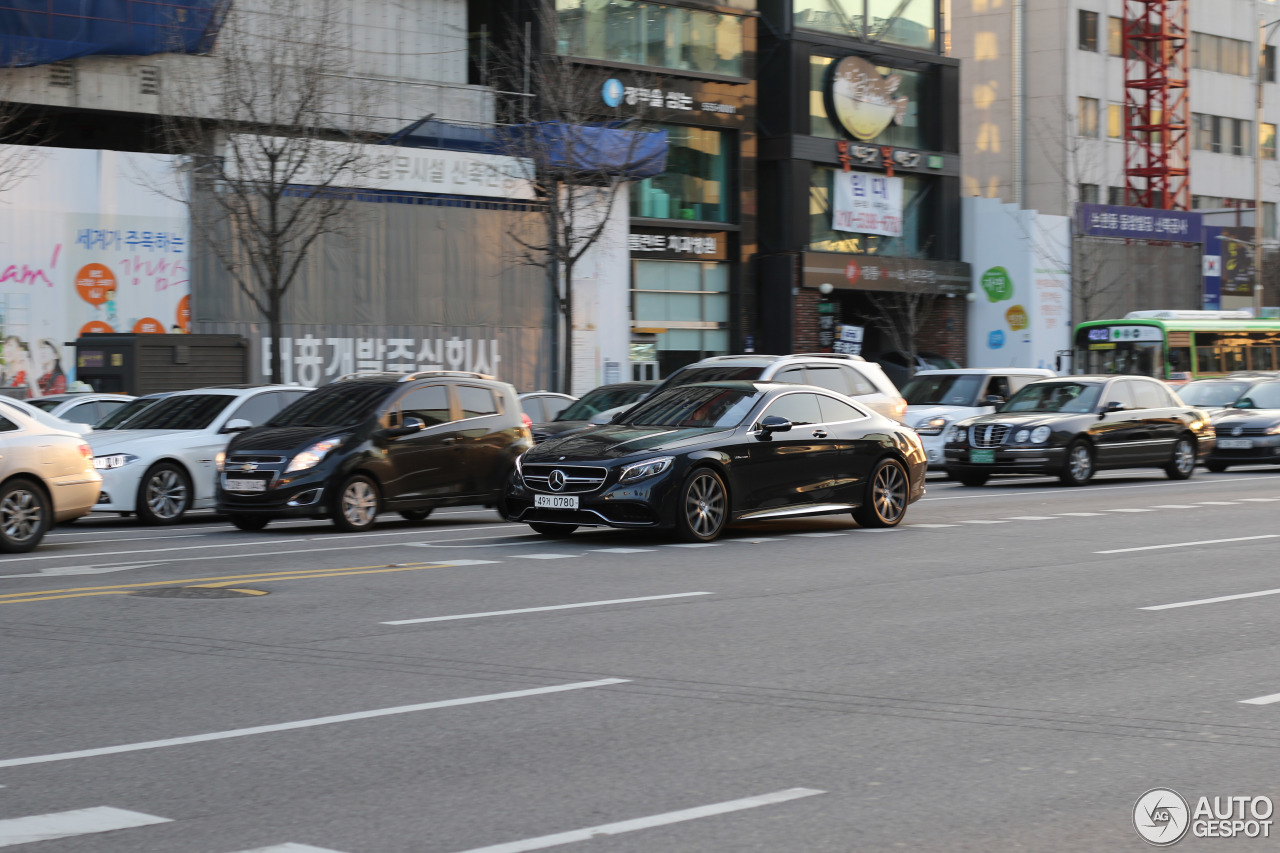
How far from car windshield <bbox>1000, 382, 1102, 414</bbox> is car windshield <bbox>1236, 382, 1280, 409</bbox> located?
654 cm

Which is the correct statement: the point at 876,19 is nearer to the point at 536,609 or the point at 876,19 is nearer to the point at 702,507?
the point at 702,507

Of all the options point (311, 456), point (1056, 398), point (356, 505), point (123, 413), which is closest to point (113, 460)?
point (123, 413)

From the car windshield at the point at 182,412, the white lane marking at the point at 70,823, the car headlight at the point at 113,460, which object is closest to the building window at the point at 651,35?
the car windshield at the point at 182,412

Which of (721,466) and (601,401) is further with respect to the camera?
(601,401)

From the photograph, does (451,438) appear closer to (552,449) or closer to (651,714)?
(552,449)

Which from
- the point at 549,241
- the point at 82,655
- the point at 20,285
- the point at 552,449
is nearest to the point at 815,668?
the point at 82,655

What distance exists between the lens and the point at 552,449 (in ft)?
48.3

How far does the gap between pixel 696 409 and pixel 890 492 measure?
8.12 feet

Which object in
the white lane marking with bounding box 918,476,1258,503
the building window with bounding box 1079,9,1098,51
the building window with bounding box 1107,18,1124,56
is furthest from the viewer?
the building window with bounding box 1107,18,1124,56

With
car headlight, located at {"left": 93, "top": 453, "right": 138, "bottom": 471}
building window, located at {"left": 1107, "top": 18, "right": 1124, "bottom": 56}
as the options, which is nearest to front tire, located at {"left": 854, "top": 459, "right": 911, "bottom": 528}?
car headlight, located at {"left": 93, "top": 453, "right": 138, "bottom": 471}

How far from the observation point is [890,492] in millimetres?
16500

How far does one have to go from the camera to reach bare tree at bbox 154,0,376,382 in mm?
28453

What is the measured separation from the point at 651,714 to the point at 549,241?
99.9ft

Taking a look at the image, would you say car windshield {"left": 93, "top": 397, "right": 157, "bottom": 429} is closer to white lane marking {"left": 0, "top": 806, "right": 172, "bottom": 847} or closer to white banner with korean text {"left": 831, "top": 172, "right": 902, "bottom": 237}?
white lane marking {"left": 0, "top": 806, "right": 172, "bottom": 847}
